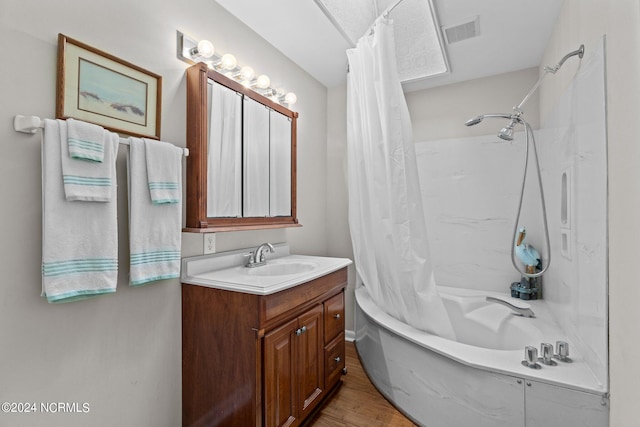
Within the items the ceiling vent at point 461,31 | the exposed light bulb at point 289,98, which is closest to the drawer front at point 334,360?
the exposed light bulb at point 289,98

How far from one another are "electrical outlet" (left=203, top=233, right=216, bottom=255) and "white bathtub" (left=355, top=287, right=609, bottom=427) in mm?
1108

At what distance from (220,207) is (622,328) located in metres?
1.73

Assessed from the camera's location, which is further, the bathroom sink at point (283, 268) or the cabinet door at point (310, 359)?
the bathroom sink at point (283, 268)

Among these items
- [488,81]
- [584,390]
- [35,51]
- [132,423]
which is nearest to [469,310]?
[584,390]

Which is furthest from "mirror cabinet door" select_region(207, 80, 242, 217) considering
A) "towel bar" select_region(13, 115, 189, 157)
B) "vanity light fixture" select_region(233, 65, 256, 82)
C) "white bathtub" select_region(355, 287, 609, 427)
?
"white bathtub" select_region(355, 287, 609, 427)

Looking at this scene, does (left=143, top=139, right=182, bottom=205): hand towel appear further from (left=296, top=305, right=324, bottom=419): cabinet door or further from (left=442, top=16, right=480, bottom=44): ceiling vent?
(left=442, top=16, right=480, bottom=44): ceiling vent

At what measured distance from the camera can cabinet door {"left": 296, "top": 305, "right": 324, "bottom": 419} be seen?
158 centimetres

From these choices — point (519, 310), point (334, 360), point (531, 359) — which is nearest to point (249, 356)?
point (334, 360)

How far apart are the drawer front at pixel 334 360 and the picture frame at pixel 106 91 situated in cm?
150

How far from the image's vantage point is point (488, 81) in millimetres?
2572

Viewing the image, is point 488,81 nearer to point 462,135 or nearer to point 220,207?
point 462,135

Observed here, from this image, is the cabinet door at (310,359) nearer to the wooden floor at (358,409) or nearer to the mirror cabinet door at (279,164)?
the wooden floor at (358,409)

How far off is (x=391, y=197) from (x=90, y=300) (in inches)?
58.9

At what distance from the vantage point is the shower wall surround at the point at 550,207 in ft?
4.10
